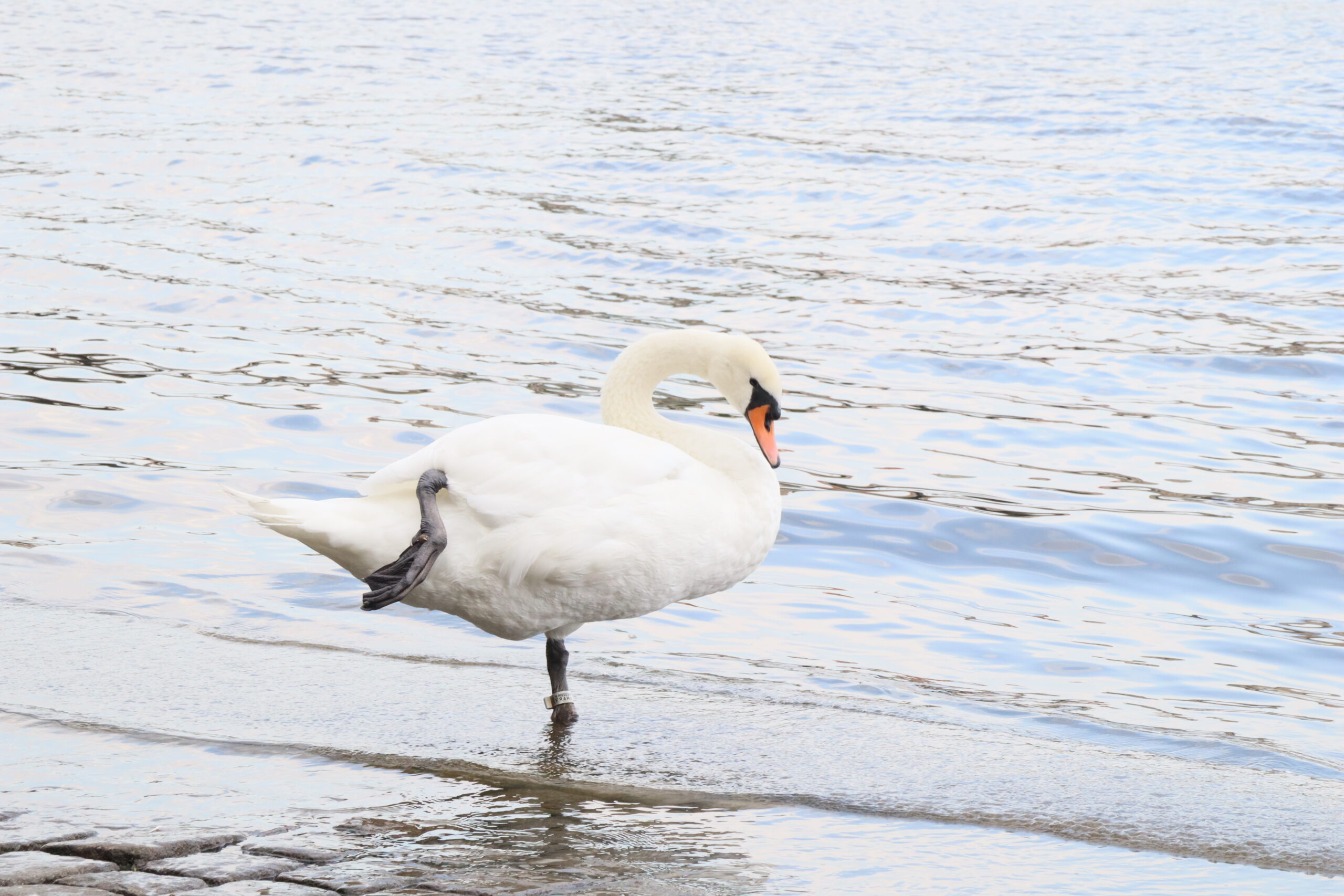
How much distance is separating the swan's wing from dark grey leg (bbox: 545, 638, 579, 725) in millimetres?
672

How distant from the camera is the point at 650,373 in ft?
16.7

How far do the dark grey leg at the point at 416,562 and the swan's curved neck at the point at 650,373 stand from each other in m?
0.86

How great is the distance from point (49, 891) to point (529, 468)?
1.70 m

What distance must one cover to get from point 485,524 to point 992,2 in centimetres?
3709

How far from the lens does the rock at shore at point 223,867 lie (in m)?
3.42

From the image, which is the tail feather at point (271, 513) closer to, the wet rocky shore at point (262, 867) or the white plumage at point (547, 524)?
the white plumage at point (547, 524)

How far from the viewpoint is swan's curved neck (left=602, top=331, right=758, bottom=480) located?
16.5ft

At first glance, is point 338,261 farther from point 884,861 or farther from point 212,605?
point 884,861

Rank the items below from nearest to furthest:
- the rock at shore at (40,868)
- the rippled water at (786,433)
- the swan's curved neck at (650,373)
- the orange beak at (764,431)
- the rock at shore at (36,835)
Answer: the rock at shore at (40,868) < the rock at shore at (36,835) < the rippled water at (786,433) < the orange beak at (764,431) < the swan's curved neck at (650,373)

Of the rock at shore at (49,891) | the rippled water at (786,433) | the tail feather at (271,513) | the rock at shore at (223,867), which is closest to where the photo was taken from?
the rock at shore at (49,891)

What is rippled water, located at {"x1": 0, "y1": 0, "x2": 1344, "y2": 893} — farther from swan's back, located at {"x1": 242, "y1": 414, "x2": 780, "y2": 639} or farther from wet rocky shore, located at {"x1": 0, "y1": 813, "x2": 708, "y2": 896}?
swan's back, located at {"x1": 242, "y1": 414, "x2": 780, "y2": 639}

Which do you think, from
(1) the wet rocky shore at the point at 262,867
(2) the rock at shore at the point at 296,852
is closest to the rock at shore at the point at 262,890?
(1) the wet rocky shore at the point at 262,867

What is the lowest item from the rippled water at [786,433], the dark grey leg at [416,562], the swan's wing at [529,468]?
the rippled water at [786,433]

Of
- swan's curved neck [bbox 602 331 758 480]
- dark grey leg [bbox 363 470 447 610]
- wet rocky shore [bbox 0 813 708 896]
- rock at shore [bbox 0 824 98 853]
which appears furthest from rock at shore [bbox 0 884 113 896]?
swan's curved neck [bbox 602 331 758 480]
